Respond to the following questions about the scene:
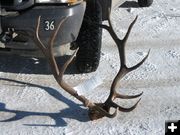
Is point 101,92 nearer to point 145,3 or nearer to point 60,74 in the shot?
point 60,74

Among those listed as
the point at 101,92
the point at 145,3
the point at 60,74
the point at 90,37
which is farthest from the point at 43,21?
the point at 145,3

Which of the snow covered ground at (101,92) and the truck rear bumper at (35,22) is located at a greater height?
the truck rear bumper at (35,22)

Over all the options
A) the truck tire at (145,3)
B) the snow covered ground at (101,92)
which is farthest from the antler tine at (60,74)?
the truck tire at (145,3)

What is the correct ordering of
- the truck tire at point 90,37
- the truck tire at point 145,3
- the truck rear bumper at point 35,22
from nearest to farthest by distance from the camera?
the truck rear bumper at point 35,22
the truck tire at point 90,37
the truck tire at point 145,3

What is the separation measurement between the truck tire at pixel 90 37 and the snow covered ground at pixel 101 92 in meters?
0.21

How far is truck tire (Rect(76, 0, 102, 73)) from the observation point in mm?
4918

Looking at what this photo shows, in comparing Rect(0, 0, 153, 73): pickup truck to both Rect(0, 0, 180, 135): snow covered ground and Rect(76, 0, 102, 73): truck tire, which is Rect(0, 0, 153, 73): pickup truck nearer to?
Rect(76, 0, 102, 73): truck tire

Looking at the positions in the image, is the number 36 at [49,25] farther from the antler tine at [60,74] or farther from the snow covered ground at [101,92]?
the snow covered ground at [101,92]

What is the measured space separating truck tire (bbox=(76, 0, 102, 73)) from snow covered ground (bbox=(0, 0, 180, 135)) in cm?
21

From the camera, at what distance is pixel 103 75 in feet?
16.9

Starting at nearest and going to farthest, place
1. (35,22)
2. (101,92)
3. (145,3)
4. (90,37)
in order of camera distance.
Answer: (35,22) → (101,92) → (90,37) → (145,3)

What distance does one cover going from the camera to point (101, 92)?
4.79 metres

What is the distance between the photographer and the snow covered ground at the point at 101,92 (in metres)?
4.20

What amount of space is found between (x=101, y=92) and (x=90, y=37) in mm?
602
